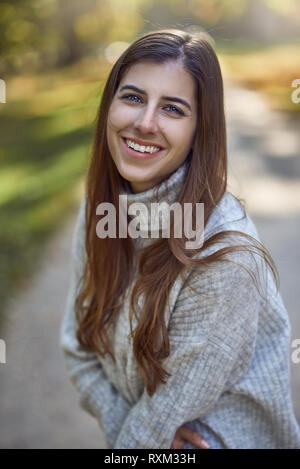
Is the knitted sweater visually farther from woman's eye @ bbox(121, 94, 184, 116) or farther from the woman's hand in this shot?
woman's eye @ bbox(121, 94, 184, 116)

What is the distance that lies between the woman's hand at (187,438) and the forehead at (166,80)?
3.31ft

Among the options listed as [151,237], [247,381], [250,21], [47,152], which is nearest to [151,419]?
[247,381]

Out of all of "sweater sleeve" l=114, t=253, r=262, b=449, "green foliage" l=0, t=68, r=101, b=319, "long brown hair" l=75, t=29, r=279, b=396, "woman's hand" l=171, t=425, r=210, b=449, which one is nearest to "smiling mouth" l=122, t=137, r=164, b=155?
"long brown hair" l=75, t=29, r=279, b=396

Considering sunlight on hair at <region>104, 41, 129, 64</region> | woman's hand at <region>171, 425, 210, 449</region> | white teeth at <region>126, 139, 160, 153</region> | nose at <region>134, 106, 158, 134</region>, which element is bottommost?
woman's hand at <region>171, 425, 210, 449</region>

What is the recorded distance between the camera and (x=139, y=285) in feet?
5.35

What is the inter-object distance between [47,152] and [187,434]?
7062 millimetres

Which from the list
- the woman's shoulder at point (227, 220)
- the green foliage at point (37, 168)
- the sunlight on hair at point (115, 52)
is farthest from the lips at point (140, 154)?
the green foliage at point (37, 168)

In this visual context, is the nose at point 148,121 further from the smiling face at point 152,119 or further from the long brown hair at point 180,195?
the long brown hair at point 180,195

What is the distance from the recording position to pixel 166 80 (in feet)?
4.89

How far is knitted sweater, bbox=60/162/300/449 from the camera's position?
146cm

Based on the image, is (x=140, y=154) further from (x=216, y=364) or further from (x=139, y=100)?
(x=216, y=364)

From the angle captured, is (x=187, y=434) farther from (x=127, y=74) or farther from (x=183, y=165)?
(x=127, y=74)

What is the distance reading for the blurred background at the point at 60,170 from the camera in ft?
9.80

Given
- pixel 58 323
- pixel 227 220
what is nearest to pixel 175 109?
pixel 227 220
